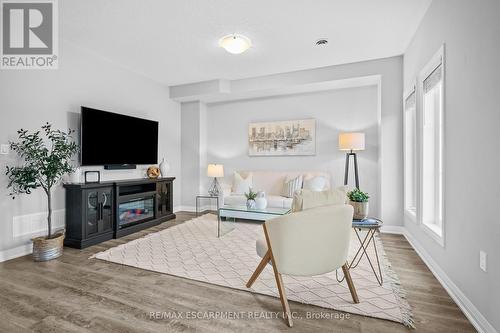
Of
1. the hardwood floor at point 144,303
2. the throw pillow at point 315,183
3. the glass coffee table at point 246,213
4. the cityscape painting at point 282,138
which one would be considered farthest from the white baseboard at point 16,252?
the throw pillow at point 315,183

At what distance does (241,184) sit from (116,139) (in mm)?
2438

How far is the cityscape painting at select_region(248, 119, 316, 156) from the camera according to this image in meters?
5.21

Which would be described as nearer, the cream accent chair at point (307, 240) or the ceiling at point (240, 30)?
the cream accent chair at point (307, 240)

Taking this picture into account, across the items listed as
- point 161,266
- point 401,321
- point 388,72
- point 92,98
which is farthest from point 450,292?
point 92,98

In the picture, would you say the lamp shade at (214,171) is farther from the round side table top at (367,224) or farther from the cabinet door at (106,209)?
the round side table top at (367,224)

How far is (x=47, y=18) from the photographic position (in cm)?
301

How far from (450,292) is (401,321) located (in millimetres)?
734

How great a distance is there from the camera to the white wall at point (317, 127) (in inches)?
187

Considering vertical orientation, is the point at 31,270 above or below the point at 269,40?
below

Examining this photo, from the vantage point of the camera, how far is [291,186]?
4.84 meters

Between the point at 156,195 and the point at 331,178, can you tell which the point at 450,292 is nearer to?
the point at 331,178

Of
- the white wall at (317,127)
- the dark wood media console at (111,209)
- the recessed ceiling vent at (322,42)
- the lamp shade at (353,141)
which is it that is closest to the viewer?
the dark wood media console at (111,209)

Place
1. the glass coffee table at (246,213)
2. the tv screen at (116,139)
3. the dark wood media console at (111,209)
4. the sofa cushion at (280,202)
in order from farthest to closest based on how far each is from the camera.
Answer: the sofa cushion at (280,202)
the tv screen at (116,139)
the dark wood media console at (111,209)
the glass coffee table at (246,213)

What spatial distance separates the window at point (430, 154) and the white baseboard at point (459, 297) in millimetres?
353
